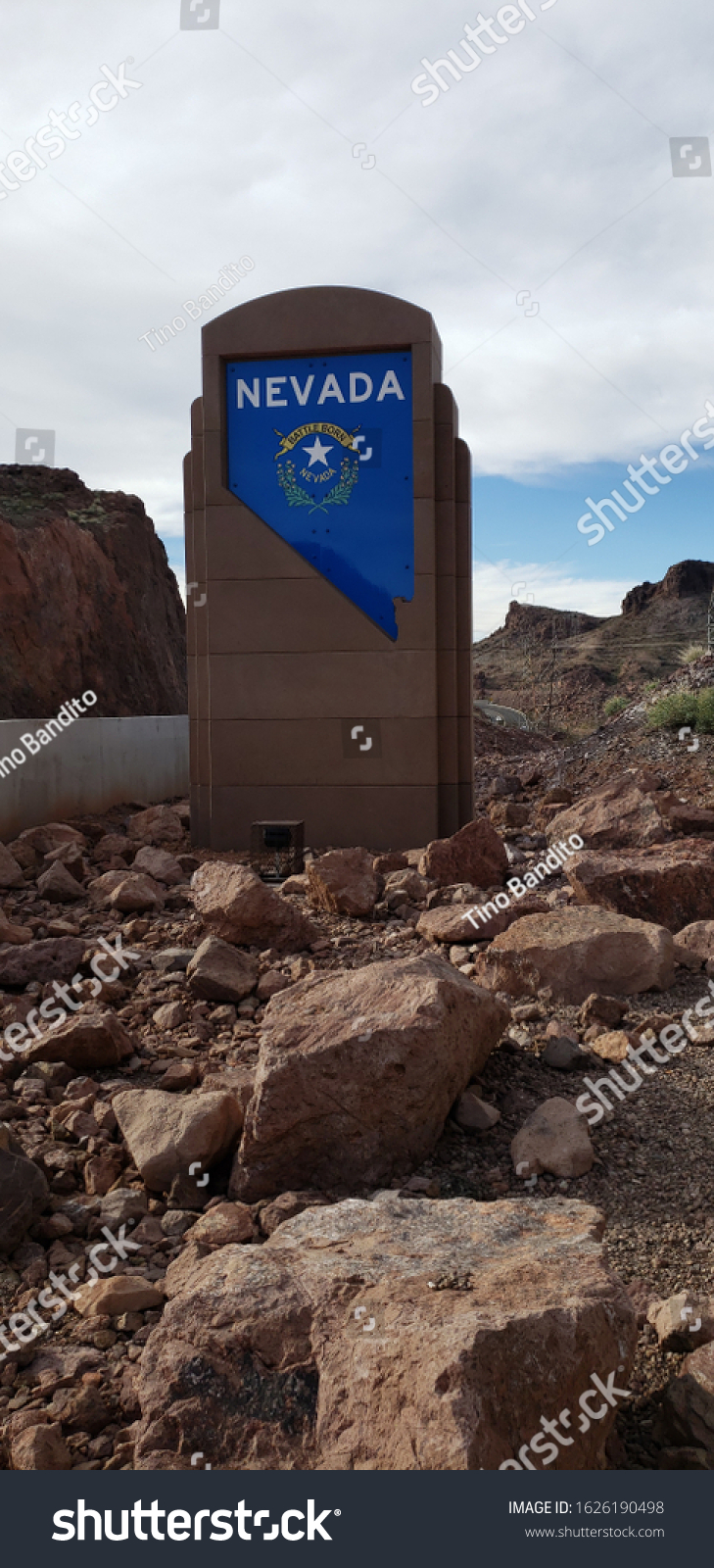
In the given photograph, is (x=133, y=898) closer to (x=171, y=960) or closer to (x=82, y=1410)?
(x=171, y=960)

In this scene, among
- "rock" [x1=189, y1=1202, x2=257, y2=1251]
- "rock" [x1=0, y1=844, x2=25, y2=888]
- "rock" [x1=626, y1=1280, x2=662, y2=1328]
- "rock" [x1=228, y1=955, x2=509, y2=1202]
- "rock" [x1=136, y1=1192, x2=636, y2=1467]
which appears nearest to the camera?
"rock" [x1=136, y1=1192, x2=636, y2=1467]

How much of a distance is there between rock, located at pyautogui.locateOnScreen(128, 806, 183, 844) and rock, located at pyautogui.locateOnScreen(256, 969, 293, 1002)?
4082 millimetres

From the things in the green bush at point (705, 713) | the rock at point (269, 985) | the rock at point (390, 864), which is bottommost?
the rock at point (269, 985)

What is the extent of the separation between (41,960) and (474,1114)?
2562 millimetres

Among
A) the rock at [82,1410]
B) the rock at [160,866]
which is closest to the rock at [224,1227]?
the rock at [82,1410]

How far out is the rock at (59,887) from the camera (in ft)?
21.1

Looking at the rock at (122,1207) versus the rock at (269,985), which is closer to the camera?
the rock at (122,1207)

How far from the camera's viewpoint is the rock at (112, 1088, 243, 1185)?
3135mm

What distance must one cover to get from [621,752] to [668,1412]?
8.70 meters

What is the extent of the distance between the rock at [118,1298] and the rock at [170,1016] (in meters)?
1.76

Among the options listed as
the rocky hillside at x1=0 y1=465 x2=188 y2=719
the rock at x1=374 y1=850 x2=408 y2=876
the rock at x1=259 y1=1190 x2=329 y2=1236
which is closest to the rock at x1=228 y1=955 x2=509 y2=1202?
the rock at x1=259 y1=1190 x2=329 y2=1236

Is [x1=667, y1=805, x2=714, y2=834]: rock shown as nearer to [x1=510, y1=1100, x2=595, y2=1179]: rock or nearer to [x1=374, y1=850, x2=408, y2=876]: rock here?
[x1=374, y1=850, x2=408, y2=876]: rock

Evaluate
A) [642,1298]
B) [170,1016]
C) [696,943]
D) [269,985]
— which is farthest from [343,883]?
[642,1298]

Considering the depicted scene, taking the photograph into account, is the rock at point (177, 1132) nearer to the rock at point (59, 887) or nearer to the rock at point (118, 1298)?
the rock at point (118, 1298)
